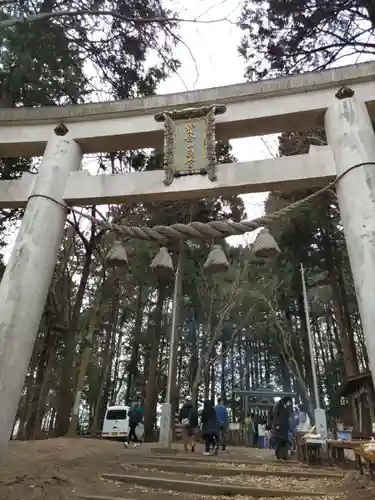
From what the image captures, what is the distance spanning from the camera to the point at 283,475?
5938 millimetres

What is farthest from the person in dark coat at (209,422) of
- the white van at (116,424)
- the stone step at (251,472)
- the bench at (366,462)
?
the white van at (116,424)

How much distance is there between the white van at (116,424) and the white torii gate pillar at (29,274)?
49.1ft

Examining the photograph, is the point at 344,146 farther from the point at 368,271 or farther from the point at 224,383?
the point at 224,383

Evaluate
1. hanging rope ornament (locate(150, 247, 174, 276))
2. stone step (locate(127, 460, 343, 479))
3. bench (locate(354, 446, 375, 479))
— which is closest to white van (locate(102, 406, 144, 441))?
stone step (locate(127, 460, 343, 479))

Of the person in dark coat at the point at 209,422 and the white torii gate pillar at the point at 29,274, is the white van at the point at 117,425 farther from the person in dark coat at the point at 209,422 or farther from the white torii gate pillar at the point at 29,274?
the white torii gate pillar at the point at 29,274

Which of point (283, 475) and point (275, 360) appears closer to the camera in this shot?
point (283, 475)

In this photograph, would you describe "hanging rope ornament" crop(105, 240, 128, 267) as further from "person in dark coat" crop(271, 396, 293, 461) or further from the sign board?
"person in dark coat" crop(271, 396, 293, 461)

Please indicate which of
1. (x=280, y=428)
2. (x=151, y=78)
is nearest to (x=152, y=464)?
(x=280, y=428)

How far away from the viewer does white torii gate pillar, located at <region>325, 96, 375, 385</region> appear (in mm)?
4145

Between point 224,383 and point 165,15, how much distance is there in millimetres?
27067

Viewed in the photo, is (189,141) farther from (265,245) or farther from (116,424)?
(116,424)

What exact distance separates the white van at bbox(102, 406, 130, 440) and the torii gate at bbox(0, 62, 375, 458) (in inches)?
592

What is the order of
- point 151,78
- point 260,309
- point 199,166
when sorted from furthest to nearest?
point 260,309 < point 151,78 < point 199,166

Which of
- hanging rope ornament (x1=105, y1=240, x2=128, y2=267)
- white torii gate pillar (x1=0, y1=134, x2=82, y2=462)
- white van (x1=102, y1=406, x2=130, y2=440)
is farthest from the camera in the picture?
white van (x1=102, y1=406, x2=130, y2=440)
